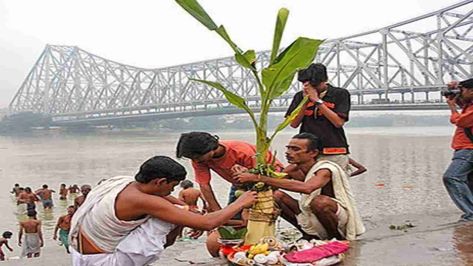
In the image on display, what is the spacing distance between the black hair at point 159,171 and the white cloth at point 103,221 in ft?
0.45

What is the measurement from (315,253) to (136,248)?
0.86m

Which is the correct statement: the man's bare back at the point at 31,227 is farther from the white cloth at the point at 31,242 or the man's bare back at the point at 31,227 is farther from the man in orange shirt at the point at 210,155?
the man in orange shirt at the point at 210,155

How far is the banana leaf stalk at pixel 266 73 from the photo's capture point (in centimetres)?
283

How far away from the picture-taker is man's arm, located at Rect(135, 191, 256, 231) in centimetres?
256

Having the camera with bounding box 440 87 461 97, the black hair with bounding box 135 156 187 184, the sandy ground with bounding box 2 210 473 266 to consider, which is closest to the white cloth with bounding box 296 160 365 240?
the sandy ground with bounding box 2 210 473 266

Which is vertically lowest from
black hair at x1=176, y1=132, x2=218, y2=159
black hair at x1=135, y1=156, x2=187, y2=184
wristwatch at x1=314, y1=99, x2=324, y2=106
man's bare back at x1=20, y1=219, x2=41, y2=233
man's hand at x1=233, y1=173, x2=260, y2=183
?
man's bare back at x1=20, y1=219, x2=41, y2=233

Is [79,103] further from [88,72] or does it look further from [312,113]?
[312,113]

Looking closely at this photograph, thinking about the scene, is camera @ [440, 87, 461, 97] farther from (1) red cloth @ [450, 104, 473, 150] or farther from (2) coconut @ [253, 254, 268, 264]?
(2) coconut @ [253, 254, 268, 264]

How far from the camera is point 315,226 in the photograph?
3451 millimetres

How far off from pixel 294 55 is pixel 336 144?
111 centimetres

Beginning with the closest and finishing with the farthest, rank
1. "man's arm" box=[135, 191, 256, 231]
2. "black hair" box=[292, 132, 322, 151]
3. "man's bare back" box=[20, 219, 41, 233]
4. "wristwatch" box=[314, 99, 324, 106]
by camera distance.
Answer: "man's arm" box=[135, 191, 256, 231]
"black hair" box=[292, 132, 322, 151]
"wristwatch" box=[314, 99, 324, 106]
"man's bare back" box=[20, 219, 41, 233]

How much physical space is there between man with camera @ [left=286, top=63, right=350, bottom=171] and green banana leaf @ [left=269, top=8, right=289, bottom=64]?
26.3 inches

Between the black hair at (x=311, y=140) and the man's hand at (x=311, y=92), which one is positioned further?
the man's hand at (x=311, y=92)

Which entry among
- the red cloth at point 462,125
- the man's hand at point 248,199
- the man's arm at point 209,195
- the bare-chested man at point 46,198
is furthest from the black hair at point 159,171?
the bare-chested man at point 46,198
